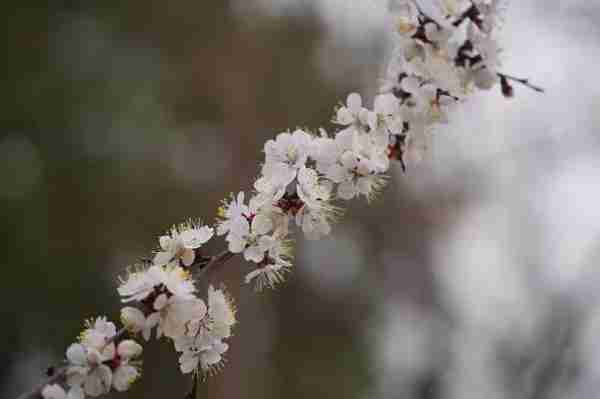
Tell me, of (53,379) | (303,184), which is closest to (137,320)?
(53,379)

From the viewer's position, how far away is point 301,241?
6.23m

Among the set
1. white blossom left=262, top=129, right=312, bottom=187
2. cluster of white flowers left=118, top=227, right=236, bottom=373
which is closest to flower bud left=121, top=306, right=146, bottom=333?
cluster of white flowers left=118, top=227, right=236, bottom=373

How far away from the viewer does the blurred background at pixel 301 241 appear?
4996 mm

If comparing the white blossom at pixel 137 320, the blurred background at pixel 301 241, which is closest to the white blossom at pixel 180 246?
the white blossom at pixel 137 320

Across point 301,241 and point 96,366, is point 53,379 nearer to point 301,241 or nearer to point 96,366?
point 96,366

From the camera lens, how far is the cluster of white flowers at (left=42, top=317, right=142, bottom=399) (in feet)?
2.95

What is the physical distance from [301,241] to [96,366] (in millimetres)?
5323

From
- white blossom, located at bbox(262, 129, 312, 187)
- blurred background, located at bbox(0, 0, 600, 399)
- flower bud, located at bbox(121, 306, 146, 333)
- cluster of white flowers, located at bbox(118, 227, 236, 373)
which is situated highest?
blurred background, located at bbox(0, 0, 600, 399)

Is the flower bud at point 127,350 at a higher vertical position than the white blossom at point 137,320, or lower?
lower

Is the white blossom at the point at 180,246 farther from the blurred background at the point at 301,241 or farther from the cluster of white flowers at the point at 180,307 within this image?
the blurred background at the point at 301,241

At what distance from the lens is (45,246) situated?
195 inches

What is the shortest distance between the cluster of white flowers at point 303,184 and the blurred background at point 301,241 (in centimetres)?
408

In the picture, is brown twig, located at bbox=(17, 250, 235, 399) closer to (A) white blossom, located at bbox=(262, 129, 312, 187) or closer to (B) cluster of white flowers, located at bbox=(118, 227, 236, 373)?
(B) cluster of white flowers, located at bbox=(118, 227, 236, 373)

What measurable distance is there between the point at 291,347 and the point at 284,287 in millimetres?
513
